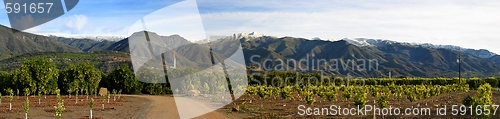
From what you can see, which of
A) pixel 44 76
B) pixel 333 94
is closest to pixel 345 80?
pixel 333 94

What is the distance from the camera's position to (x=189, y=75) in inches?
1863

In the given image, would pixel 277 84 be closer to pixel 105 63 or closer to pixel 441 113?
pixel 441 113

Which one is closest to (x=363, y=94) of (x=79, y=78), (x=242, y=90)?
(x=242, y=90)

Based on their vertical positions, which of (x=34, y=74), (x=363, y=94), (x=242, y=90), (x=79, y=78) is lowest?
(x=242, y=90)

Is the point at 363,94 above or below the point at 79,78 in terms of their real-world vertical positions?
below

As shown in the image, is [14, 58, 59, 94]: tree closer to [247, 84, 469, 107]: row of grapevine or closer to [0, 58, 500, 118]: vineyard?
[0, 58, 500, 118]: vineyard

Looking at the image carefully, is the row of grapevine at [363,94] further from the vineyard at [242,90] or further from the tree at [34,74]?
the tree at [34,74]

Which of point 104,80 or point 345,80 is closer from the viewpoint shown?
point 104,80

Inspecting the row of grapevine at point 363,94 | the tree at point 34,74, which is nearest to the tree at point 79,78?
the tree at point 34,74

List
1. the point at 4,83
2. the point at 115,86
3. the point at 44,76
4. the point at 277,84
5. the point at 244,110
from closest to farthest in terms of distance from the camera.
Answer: the point at 244,110 < the point at 44,76 < the point at 4,83 < the point at 115,86 < the point at 277,84

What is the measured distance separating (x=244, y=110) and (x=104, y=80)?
25012 millimetres

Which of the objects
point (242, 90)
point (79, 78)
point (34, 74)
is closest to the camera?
point (34, 74)

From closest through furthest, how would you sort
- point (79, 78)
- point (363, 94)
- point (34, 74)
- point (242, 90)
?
point (363, 94) < point (34, 74) < point (242, 90) < point (79, 78)

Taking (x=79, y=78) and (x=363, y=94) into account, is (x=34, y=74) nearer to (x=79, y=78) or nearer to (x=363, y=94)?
(x=79, y=78)
